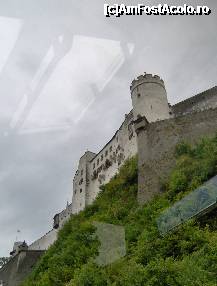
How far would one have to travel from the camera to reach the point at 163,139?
24.9 m

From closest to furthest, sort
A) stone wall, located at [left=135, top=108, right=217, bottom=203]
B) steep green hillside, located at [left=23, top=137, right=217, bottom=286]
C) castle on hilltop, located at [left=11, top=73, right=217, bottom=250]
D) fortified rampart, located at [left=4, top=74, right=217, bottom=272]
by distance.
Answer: steep green hillside, located at [left=23, top=137, right=217, bottom=286]
stone wall, located at [left=135, top=108, right=217, bottom=203]
fortified rampart, located at [left=4, top=74, right=217, bottom=272]
castle on hilltop, located at [left=11, top=73, right=217, bottom=250]

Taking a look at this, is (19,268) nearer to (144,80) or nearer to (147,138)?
(147,138)

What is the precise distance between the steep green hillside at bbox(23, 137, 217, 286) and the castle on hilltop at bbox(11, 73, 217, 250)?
172 cm

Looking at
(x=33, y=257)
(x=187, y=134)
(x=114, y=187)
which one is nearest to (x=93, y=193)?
(x=33, y=257)

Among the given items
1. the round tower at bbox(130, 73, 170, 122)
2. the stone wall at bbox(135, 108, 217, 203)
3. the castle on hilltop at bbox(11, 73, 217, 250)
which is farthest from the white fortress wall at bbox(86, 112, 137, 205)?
the stone wall at bbox(135, 108, 217, 203)

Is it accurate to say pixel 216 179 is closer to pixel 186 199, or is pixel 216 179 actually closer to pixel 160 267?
pixel 186 199

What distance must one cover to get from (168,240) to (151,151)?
1049 centimetres

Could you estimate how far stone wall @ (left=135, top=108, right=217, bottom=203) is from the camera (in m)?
22.8

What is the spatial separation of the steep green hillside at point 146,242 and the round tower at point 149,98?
10102mm

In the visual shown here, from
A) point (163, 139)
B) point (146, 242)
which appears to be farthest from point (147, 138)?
point (146, 242)

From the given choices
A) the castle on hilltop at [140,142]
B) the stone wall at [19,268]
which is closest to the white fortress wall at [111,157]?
the castle on hilltop at [140,142]

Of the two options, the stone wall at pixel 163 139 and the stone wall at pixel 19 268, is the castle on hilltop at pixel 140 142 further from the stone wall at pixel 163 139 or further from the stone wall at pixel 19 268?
the stone wall at pixel 19 268

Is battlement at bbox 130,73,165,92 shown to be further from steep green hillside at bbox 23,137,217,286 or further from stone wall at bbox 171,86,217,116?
steep green hillside at bbox 23,137,217,286

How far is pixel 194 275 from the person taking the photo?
433 inches
